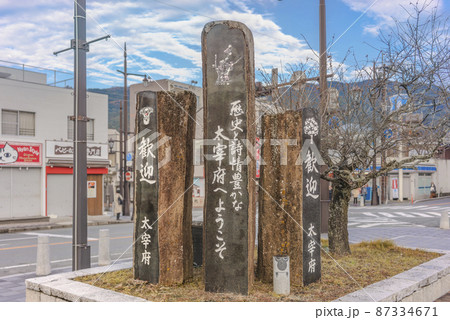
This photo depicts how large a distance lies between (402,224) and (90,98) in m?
18.9

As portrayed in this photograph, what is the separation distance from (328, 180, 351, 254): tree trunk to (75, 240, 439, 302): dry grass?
0.26 meters

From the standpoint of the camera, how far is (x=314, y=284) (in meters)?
6.77

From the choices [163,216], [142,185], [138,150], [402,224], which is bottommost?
[402,224]

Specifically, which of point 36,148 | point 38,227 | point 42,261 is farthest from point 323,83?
point 36,148

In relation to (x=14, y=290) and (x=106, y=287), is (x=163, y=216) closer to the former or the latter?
(x=106, y=287)

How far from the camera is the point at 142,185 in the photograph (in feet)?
22.4

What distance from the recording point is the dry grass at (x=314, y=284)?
19.9ft

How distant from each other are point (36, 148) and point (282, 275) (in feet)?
67.4

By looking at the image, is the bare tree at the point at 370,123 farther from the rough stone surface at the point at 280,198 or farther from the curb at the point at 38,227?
the curb at the point at 38,227

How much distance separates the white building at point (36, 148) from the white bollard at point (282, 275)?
19.6 metres

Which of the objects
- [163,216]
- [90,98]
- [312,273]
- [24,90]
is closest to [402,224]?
[312,273]

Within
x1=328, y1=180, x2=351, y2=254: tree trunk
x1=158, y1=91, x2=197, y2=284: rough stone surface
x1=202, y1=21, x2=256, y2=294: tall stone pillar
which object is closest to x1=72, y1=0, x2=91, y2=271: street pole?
x1=158, y1=91, x2=197, y2=284: rough stone surface

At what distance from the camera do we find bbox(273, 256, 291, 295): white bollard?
613cm

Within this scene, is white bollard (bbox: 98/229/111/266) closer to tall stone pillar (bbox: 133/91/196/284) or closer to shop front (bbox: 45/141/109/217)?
tall stone pillar (bbox: 133/91/196/284)
